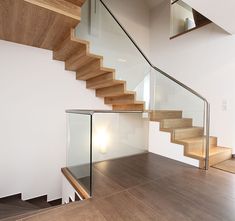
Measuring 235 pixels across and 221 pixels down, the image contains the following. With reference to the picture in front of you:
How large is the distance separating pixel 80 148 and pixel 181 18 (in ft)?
14.0

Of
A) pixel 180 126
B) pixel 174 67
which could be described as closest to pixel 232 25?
pixel 174 67

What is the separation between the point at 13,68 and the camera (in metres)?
3.02

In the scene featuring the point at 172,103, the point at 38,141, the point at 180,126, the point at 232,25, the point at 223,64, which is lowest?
the point at 38,141

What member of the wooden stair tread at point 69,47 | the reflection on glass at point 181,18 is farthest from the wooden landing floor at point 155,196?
the reflection on glass at point 181,18

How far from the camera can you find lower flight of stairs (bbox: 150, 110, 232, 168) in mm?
2920

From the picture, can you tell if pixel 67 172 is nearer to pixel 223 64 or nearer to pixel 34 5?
pixel 34 5

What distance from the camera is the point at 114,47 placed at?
3346mm

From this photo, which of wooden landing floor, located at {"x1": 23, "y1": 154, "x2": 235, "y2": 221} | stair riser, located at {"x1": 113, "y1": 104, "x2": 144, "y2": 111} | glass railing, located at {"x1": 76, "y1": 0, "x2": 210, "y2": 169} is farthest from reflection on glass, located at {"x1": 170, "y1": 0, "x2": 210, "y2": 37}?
wooden landing floor, located at {"x1": 23, "y1": 154, "x2": 235, "y2": 221}

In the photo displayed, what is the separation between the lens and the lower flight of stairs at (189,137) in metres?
2.92

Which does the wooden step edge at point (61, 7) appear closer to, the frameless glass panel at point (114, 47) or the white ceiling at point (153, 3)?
the frameless glass panel at point (114, 47)

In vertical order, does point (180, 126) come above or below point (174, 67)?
below

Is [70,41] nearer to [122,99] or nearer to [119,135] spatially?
[122,99]

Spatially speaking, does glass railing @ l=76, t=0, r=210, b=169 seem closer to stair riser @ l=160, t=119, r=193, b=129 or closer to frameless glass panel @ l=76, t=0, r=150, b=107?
frameless glass panel @ l=76, t=0, r=150, b=107

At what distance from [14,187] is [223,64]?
476cm
